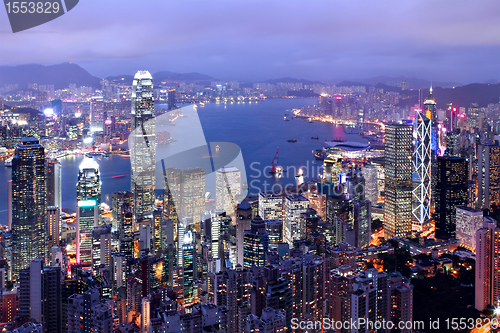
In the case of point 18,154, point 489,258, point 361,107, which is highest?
point 361,107

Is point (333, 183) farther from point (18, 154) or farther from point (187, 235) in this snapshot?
point (18, 154)

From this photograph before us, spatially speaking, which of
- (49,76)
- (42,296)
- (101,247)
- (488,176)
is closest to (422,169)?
(488,176)

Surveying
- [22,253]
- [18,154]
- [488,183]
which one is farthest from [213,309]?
[488,183]

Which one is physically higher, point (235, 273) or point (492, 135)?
point (492, 135)

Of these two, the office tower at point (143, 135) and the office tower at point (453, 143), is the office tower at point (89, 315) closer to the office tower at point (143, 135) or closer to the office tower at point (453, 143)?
the office tower at point (143, 135)

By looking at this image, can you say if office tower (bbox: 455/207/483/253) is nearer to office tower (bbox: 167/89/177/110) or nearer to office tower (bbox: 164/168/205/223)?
office tower (bbox: 164/168/205/223)

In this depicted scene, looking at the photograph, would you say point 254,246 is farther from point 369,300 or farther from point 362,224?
point 362,224
